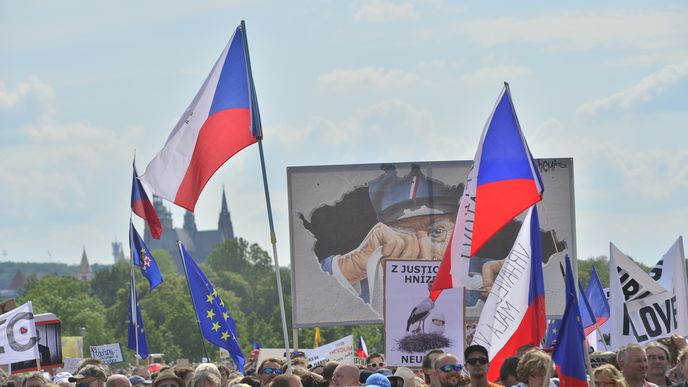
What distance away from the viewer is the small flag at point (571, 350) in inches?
518

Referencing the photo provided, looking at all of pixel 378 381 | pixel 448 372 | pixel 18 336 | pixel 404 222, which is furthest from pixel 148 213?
pixel 378 381

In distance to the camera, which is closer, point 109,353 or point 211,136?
point 211,136

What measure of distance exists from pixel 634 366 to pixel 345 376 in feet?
8.09

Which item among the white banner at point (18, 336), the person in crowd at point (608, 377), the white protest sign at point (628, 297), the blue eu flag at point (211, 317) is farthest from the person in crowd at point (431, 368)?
the blue eu flag at point (211, 317)

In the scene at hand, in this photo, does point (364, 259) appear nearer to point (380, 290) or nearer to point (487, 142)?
point (380, 290)

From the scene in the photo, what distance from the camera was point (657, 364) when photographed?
1541 centimetres

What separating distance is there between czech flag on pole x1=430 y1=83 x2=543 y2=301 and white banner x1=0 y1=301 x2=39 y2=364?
7.75 metres

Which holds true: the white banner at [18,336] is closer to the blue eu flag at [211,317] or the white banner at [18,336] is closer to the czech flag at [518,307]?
the blue eu flag at [211,317]

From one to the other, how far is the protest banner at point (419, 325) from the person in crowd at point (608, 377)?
4.13m

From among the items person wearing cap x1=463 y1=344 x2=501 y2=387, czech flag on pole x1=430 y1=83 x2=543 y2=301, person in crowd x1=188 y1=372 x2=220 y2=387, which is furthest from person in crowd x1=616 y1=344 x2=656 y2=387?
person in crowd x1=188 y1=372 x2=220 y2=387

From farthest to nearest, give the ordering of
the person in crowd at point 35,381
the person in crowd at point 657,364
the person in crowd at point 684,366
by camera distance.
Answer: the person in crowd at point 35,381 < the person in crowd at point 657,364 < the person in crowd at point 684,366

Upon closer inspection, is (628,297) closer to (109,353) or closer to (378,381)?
(378,381)

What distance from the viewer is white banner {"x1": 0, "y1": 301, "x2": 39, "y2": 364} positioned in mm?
21938

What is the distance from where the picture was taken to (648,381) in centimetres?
1557
